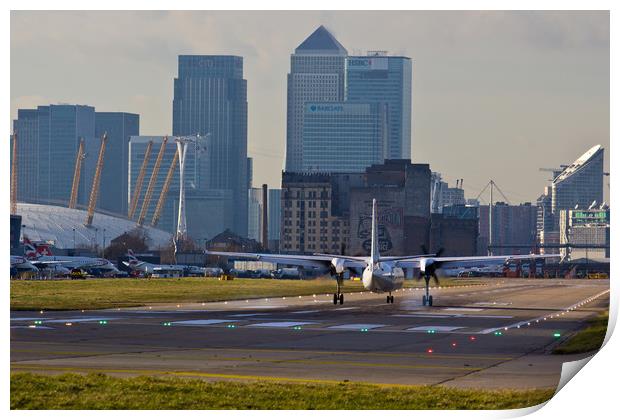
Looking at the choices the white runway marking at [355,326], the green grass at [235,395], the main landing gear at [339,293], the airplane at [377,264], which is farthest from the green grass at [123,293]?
the green grass at [235,395]

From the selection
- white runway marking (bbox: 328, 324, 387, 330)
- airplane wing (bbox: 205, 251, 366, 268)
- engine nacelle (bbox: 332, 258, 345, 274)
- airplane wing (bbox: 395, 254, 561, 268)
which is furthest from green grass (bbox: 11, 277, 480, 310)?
white runway marking (bbox: 328, 324, 387, 330)

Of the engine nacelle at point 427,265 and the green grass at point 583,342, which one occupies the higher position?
the engine nacelle at point 427,265

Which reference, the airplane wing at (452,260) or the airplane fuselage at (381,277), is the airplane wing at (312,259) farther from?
the airplane wing at (452,260)

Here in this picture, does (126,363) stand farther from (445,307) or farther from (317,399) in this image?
(445,307)

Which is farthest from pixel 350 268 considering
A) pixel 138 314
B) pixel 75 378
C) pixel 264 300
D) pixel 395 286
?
pixel 75 378

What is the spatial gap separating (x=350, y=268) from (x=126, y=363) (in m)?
46.3

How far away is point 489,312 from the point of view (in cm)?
7425

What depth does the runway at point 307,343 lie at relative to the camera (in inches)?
1433

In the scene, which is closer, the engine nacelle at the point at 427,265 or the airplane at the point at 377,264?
the airplane at the point at 377,264

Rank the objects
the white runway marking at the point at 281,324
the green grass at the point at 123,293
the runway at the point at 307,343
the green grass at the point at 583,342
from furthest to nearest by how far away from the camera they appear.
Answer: the green grass at the point at 123,293
the white runway marking at the point at 281,324
the green grass at the point at 583,342
the runway at the point at 307,343

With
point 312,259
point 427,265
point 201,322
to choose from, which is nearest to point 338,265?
point 312,259

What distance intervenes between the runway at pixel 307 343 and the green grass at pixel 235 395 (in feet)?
6.52

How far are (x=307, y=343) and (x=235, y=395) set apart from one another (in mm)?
16835
